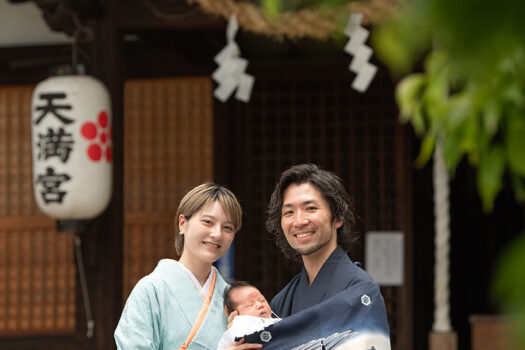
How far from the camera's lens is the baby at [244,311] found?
320 cm

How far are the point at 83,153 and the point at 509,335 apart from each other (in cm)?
592

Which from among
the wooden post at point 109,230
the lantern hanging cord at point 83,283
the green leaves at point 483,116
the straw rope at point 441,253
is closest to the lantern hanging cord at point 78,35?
the wooden post at point 109,230

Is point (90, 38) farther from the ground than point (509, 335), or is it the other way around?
point (90, 38)

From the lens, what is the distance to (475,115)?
127 cm

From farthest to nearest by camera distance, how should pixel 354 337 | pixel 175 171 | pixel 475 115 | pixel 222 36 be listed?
1. pixel 175 171
2. pixel 222 36
3. pixel 354 337
4. pixel 475 115

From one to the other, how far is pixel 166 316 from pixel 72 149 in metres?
3.30

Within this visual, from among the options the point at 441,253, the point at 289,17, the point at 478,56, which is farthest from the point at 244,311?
the point at 441,253

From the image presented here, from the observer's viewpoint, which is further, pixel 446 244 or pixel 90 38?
pixel 446 244

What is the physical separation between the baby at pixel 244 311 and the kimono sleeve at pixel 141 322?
0.28 metres

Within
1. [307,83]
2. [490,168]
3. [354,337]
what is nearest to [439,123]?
[490,168]

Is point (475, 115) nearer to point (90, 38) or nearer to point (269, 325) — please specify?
point (269, 325)

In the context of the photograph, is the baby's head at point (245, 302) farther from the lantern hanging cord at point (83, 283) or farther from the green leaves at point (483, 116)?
the lantern hanging cord at point (83, 283)

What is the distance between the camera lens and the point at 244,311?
3348mm

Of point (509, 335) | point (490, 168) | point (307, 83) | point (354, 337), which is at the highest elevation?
point (307, 83)
